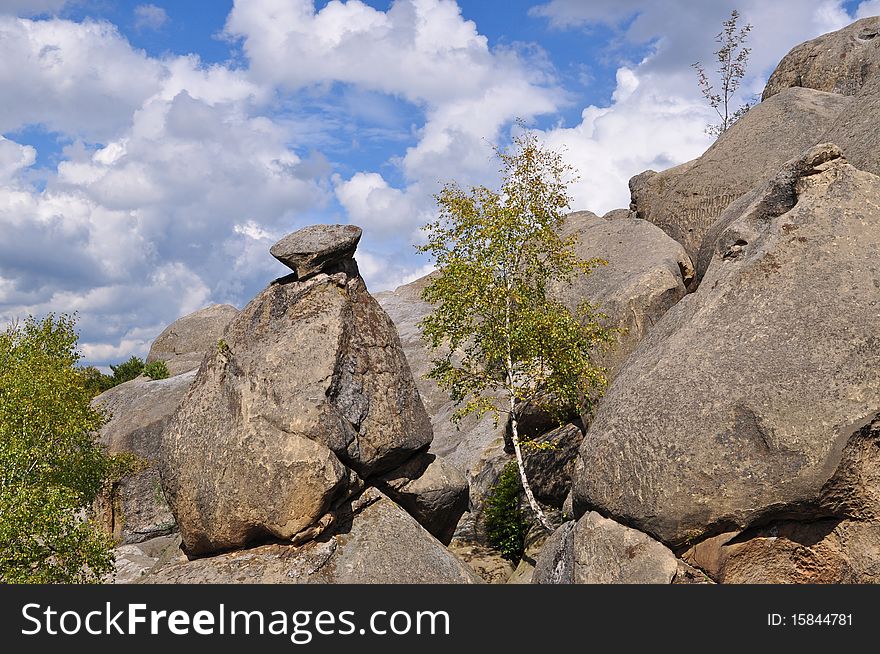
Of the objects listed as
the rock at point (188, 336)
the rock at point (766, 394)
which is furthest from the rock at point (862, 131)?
the rock at point (188, 336)

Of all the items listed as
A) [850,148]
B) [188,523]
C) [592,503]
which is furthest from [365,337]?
[850,148]

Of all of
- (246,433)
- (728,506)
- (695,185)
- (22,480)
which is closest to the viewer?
(728,506)

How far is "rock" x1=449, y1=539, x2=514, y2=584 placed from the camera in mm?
25938

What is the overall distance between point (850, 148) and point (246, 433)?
15.8 m

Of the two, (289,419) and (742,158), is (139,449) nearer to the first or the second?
(289,419)

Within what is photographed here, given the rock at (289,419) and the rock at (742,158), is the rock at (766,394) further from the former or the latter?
the rock at (742,158)

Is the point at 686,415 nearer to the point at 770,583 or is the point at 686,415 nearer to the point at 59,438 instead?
the point at 770,583

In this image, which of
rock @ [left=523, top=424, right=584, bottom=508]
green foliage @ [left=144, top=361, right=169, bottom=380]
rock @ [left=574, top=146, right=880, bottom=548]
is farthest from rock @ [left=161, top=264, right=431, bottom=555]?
green foliage @ [left=144, top=361, right=169, bottom=380]

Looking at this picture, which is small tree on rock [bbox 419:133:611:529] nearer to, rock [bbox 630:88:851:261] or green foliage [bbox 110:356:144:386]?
rock [bbox 630:88:851:261]

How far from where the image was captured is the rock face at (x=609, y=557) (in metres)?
14.1

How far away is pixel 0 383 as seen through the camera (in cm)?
2698

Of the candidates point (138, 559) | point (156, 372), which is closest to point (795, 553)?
point (138, 559)

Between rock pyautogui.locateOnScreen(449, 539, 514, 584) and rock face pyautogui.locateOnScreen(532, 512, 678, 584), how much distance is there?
10138mm

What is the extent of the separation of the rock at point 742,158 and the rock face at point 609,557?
21125mm
